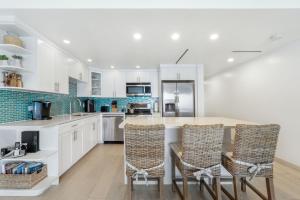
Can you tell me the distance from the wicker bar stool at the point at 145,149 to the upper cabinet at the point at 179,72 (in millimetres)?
3396

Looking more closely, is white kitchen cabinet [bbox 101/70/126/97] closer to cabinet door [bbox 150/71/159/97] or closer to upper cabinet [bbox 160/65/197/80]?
cabinet door [bbox 150/71/159/97]

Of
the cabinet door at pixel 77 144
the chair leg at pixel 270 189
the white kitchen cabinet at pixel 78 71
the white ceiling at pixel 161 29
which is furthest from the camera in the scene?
the white kitchen cabinet at pixel 78 71

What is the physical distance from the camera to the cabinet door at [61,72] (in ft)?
11.7

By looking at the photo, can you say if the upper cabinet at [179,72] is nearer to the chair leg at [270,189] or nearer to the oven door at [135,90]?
the oven door at [135,90]

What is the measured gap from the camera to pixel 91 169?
3.44m

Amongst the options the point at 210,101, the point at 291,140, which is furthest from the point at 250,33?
the point at 210,101

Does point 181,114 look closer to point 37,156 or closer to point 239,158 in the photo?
point 239,158

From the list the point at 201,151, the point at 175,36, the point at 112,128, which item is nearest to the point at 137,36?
the point at 175,36

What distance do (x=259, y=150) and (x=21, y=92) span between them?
11.3 feet

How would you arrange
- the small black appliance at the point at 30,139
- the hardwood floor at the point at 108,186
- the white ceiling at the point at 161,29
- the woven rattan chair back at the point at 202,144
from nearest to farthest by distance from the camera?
the woven rattan chair back at the point at 202,144 → the white ceiling at the point at 161,29 → the hardwood floor at the point at 108,186 → the small black appliance at the point at 30,139

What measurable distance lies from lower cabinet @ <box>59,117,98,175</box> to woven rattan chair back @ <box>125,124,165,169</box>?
57.2 inches

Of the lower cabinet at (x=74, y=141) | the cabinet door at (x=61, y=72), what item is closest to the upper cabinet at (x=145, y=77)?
the lower cabinet at (x=74, y=141)

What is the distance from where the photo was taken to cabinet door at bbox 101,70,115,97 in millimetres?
5895

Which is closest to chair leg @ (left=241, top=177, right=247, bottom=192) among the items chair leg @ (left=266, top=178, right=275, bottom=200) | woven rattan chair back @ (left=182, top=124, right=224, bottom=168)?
chair leg @ (left=266, top=178, right=275, bottom=200)
